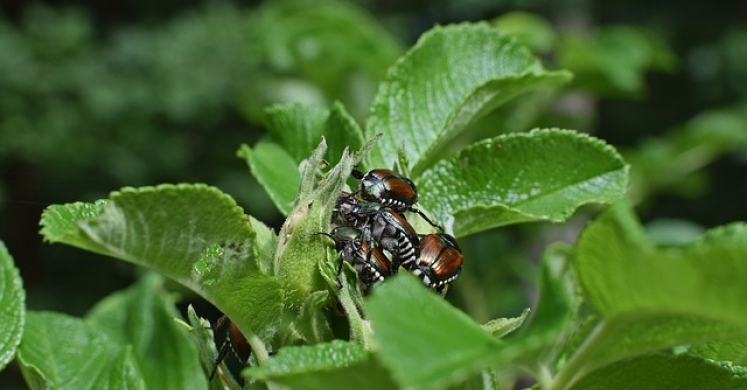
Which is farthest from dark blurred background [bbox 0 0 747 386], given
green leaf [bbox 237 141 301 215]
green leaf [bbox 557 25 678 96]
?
green leaf [bbox 237 141 301 215]

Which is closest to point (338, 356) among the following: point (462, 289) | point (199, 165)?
point (462, 289)

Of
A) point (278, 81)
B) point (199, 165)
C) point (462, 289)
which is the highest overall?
point (278, 81)

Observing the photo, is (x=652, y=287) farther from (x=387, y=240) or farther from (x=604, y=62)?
(x=604, y=62)

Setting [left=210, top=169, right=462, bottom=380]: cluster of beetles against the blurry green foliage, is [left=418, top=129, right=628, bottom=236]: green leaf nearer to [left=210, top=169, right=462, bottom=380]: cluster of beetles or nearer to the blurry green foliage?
[left=210, top=169, right=462, bottom=380]: cluster of beetles

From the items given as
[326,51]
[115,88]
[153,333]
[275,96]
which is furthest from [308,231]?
[115,88]

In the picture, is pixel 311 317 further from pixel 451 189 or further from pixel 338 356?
pixel 451 189

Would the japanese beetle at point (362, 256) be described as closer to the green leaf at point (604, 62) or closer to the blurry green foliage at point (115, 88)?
the green leaf at point (604, 62)

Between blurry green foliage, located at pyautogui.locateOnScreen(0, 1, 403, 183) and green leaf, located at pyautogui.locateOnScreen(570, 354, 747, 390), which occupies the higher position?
green leaf, located at pyautogui.locateOnScreen(570, 354, 747, 390)
